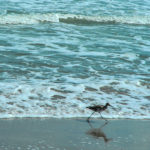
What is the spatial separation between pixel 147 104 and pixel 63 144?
2429mm

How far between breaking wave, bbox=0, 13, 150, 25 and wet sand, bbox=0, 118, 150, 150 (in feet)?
27.4

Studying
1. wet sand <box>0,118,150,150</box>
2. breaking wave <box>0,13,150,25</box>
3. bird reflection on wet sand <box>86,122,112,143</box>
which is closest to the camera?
wet sand <box>0,118,150,150</box>

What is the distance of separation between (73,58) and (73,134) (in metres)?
4.64

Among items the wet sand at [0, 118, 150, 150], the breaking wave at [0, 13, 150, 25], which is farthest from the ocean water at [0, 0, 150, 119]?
the wet sand at [0, 118, 150, 150]

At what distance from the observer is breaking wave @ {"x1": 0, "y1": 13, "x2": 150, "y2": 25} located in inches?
587

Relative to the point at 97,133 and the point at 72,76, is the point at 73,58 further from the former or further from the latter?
the point at 97,133

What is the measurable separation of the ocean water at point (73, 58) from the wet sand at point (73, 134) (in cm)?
32

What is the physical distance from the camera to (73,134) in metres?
6.10

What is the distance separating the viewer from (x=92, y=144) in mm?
5773

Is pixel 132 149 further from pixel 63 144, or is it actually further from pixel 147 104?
pixel 147 104

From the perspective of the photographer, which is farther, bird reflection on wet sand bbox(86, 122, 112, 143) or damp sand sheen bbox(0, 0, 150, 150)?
damp sand sheen bbox(0, 0, 150, 150)

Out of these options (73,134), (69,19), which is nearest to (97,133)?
(73,134)

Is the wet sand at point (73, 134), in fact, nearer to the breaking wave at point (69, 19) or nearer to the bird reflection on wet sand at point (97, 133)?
the bird reflection on wet sand at point (97, 133)

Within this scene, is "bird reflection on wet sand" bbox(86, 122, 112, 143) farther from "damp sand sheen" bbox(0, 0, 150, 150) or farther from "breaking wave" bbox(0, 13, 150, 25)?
"breaking wave" bbox(0, 13, 150, 25)
